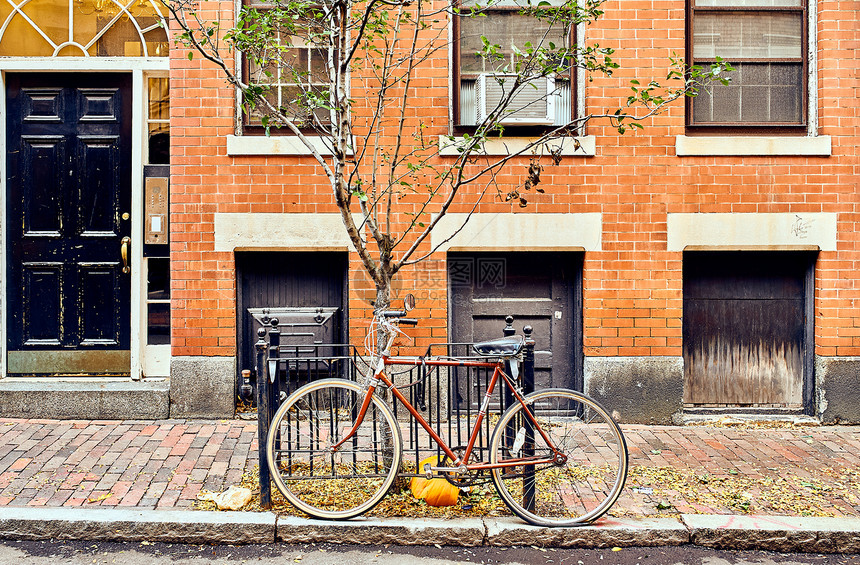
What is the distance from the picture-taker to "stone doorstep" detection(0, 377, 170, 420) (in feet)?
21.0

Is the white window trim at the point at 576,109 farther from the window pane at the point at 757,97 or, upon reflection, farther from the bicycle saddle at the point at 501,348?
the bicycle saddle at the point at 501,348

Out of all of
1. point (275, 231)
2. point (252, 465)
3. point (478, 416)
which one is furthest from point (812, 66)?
point (252, 465)

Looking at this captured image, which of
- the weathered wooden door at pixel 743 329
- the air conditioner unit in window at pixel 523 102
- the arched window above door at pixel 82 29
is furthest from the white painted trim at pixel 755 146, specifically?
the arched window above door at pixel 82 29

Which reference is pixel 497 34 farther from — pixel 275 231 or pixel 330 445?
pixel 330 445

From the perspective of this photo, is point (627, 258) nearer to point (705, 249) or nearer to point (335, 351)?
point (705, 249)

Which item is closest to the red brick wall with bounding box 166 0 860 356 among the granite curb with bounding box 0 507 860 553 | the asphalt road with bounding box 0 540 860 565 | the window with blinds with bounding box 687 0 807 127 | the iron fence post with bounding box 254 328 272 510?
the window with blinds with bounding box 687 0 807 127

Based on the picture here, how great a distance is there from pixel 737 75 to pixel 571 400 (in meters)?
4.37

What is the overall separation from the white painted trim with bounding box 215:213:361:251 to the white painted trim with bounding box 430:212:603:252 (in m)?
1.01

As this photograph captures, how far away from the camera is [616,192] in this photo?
6.51 m

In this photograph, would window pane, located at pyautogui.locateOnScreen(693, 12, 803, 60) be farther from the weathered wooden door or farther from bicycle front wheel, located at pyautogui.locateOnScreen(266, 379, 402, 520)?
bicycle front wheel, located at pyautogui.locateOnScreen(266, 379, 402, 520)

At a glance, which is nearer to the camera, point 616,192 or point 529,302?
point 616,192

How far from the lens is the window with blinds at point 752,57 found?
6.71m

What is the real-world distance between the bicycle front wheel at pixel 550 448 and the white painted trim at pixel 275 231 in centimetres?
288

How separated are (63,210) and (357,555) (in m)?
4.90
